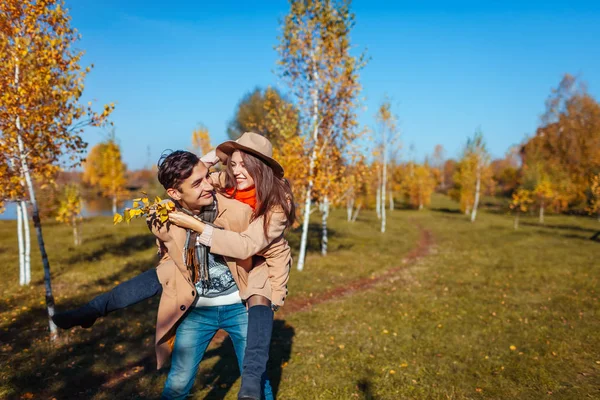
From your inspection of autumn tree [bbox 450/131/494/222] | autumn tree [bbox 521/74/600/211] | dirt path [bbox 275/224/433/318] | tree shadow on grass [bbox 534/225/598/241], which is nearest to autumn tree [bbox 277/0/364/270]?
dirt path [bbox 275/224/433/318]

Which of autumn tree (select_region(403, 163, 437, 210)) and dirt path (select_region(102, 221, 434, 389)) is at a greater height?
autumn tree (select_region(403, 163, 437, 210))

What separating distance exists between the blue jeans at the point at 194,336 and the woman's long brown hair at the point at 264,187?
3.27ft

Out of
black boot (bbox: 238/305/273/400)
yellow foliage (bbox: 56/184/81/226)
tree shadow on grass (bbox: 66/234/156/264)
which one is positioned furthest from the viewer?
yellow foliage (bbox: 56/184/81/226)

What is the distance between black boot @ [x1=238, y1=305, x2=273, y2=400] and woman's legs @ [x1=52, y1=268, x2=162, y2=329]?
983 millimetres

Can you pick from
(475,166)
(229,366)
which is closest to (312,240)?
(229,366)

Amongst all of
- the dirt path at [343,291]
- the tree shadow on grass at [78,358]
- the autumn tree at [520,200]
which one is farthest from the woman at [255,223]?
the autumn tree at [520,200]

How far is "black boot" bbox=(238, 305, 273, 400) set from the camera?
104 inches

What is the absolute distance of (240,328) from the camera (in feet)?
11.3

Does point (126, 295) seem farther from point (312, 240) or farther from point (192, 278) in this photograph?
point (312, 240)

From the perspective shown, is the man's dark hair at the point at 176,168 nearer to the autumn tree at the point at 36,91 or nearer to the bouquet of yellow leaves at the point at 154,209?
the bouquet of yellow leaves at the point at 154,209

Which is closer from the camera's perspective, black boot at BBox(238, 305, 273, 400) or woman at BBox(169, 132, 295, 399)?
black boot at BBox(238, 305, 273, 400)

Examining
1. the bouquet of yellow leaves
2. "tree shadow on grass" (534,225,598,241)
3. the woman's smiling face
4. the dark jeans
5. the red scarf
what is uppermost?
the woman's smiling face

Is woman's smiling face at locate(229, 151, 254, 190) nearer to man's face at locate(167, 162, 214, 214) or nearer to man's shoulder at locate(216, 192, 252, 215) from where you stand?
man's shoulder at locate(216, 192, 252, 215)

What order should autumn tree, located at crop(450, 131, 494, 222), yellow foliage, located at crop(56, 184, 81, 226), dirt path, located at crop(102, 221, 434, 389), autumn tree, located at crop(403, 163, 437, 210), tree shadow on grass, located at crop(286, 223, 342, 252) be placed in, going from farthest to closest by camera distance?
autumn tree, located at crop(403, 163, 437, 210)
autumn tree, located at crop(450, 131, 494, 222)
tree shadow on grass, located at crop(286, 223, 342, 252)
yellow foliage, located at crop(56, 184, 81, 226)
dirt path, located at crop(102, 221, 434, 389)
